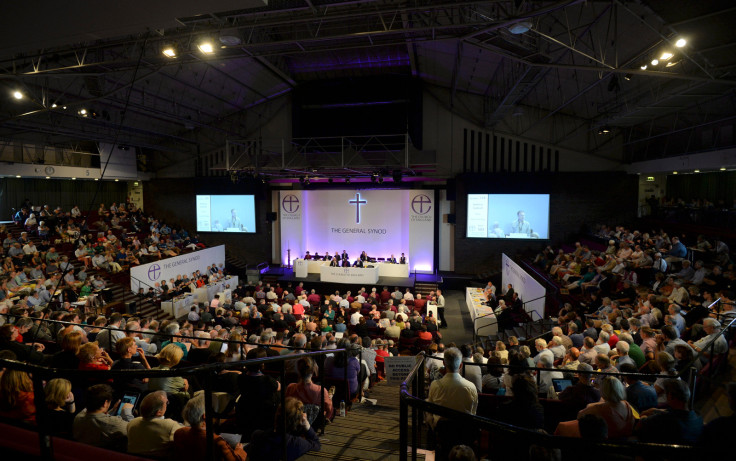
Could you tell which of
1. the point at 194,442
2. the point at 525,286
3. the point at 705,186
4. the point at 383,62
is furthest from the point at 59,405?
the point at 705,186

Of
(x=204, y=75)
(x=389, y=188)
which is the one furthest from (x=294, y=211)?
(x=204, y=75)

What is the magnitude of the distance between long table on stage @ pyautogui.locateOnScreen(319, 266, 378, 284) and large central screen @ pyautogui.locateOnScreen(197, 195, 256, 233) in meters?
5.41

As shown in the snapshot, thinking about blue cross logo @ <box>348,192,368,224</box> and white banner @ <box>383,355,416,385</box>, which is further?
blue cross logo @ <box>348,192,368,224</box>

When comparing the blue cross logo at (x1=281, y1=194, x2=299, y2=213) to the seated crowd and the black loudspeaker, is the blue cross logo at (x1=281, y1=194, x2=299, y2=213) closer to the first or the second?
the black loudspeaker

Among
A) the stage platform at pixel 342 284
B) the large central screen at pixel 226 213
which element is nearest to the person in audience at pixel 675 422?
the stage platform at pixel 342 284

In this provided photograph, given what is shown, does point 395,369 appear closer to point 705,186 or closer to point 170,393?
point 170,393

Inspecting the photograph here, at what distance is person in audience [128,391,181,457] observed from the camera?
2.24 metres

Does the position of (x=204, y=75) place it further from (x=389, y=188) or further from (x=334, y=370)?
(x=334, y=370)

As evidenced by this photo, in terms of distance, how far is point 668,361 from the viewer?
11.1ft

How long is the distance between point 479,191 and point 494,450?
1386cm

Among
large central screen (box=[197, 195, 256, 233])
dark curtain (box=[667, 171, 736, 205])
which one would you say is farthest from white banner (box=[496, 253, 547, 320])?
large central screen (box=[197, 195, 256, 233])

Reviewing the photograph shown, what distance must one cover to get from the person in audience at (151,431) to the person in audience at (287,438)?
51cm

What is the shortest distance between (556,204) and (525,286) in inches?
220

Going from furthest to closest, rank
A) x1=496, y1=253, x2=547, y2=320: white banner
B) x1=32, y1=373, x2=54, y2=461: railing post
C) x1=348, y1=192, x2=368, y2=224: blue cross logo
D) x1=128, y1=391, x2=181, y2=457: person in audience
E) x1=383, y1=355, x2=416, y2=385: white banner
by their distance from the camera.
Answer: x1=348, y1=192, x2=368, y2=224: blue cross logo
x1=496, y1=253, x2=547, y2=320: white banner
x1=383, y1=355, x2=416, y2=385: white banner
x1=128, y1=391, x2=181, y2=457: person in audience
x1=32, y1=373, x2=54, y2=461: railing post
